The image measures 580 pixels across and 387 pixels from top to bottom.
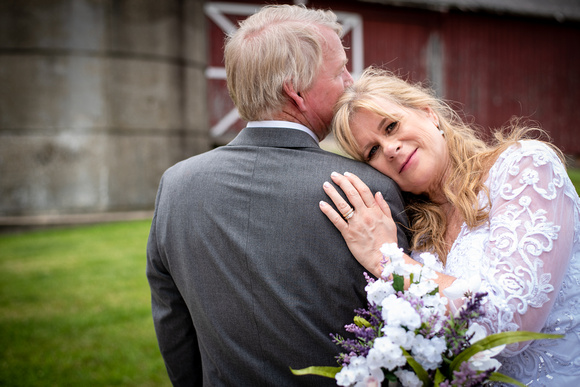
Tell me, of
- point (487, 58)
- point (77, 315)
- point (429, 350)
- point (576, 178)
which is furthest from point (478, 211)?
point (487, 58)

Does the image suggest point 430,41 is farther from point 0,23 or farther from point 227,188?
point 227,188

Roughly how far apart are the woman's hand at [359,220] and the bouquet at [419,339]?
245 mm

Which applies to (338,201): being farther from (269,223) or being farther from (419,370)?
(419,370)

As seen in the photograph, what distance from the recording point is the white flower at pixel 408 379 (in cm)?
125

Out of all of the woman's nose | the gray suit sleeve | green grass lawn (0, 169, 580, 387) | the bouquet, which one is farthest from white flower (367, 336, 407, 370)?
green grass lawn (0, 169, 580, 387)

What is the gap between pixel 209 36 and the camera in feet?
41.7

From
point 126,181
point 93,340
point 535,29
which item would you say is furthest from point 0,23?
point 535,29

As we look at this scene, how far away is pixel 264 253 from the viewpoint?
5.33 ft

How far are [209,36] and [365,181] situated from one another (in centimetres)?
1196

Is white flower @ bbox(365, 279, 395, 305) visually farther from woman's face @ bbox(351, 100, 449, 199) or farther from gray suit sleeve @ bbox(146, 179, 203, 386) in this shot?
gray suit sleeve @ bbox(146, 179, 203, 386)

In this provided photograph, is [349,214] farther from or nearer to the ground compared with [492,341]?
farther from the ground

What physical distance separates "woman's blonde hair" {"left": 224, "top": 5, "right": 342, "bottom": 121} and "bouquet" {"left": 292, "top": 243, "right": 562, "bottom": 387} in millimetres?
730

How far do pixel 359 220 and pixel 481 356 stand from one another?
53 cm

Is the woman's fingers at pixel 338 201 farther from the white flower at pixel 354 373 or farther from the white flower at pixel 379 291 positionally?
the white flower at pixel 354 373
